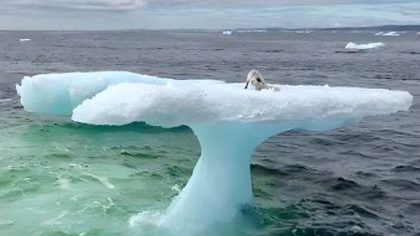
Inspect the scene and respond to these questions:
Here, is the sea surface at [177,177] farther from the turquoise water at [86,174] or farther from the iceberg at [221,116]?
the iceberg at [221,116]

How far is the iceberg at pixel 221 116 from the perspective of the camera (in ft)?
31.0

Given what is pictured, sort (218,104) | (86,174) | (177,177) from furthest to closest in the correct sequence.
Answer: (177,177) → (86,174) → (218,104)

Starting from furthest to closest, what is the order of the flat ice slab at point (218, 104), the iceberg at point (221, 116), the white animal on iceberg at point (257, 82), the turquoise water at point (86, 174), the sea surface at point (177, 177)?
the white animal on iceberg at point (257, 82) < the sea surface at point (177, 177) < the turquoise water at point (86, 174) < the iceberg at point (221, 116) < the flat ice slab at point (218, 104)

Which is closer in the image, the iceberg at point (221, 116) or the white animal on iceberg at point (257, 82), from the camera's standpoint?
the iceberg at point (221, 116)

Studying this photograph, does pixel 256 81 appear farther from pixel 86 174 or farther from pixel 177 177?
pixel 86 174

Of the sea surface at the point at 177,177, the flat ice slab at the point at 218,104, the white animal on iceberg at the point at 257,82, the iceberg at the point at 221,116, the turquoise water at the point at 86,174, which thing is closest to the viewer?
the flat ice slab at the point at 218,104

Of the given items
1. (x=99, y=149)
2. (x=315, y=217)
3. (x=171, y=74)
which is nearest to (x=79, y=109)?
(x=315, y=217)

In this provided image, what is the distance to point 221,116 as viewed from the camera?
10.0 m

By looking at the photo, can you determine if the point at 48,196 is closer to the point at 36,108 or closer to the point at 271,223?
the point at 36,108

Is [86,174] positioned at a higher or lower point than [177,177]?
higher

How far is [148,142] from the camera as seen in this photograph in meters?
20.3

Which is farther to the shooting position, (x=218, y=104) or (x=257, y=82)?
(x=257, y=82)

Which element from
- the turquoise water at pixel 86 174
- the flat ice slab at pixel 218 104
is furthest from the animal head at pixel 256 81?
the turquoise water at pixel 86 174

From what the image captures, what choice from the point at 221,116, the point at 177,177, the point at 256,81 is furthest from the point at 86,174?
the point at 221,116
